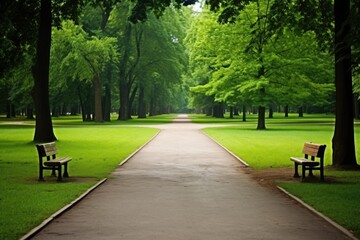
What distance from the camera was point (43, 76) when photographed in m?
27.0

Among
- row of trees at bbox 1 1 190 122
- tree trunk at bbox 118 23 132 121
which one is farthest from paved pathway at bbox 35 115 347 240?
tree trunk at bbox 118 23 132 121

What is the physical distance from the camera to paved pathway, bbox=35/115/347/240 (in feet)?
24.3

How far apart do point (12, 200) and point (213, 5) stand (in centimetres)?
1263

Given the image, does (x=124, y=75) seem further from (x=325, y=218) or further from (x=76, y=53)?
(x=325, y=218)

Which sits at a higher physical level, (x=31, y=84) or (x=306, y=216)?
(x=31, y=84)

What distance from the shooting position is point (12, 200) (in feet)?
33.5

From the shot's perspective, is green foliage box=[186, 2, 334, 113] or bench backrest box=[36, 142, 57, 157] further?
green foliage box=[186, 2, 334, 113]

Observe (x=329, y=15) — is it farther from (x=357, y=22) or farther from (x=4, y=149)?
(x=4, y=149)

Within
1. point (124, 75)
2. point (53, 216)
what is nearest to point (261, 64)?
point (124, 75)

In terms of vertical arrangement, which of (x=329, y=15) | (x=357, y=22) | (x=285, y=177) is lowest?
(x=285, y=177)

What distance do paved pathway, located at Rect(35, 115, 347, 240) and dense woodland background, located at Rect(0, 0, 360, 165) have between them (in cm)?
408

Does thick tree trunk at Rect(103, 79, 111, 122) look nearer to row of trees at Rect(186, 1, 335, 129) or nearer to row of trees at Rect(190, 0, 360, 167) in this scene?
Answer: row of trees at Rect(186, 1, 335, 129)

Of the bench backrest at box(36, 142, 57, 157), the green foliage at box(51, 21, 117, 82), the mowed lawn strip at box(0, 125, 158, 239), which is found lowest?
the mowed lawn strip at box(0, 125, 158, 239)

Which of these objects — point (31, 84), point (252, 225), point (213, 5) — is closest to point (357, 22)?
point (252, 225)
